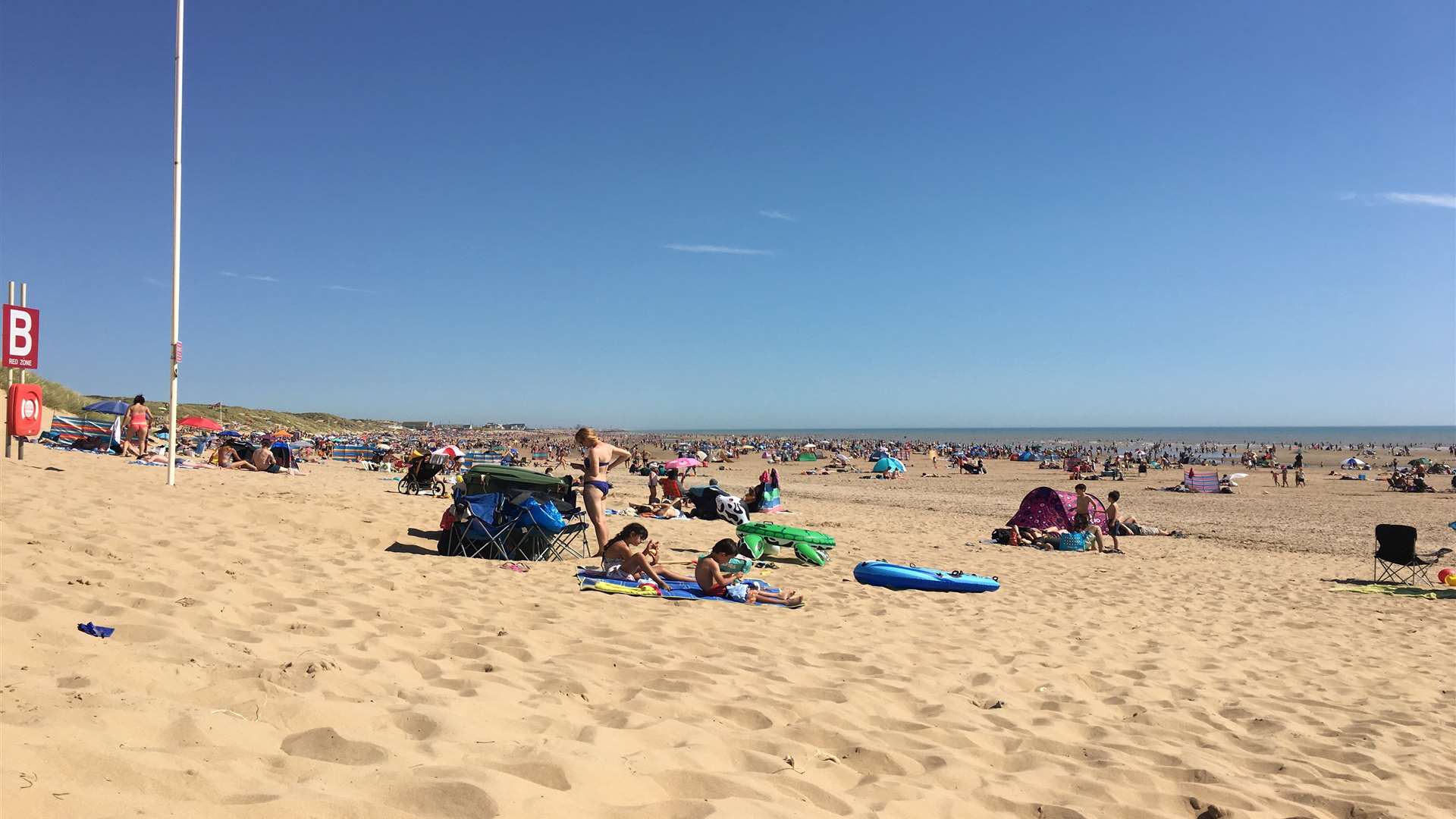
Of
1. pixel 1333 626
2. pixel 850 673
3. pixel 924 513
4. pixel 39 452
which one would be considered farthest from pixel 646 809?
pixel 924 513

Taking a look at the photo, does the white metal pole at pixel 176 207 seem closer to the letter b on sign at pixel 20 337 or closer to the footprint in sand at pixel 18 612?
the letter b on sign at pixel 20 337

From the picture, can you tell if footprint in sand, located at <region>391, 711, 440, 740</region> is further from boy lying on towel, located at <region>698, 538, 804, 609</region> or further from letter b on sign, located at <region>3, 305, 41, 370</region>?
letter b on sign, located at <region>3, 305, 41, 370</region>

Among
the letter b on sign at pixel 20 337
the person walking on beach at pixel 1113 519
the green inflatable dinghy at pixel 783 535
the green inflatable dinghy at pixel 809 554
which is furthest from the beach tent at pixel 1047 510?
the letter b on sign at pixel 20 337

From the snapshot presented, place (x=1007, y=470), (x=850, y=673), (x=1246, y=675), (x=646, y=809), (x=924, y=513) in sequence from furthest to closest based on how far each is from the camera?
1. (x=1007, y=470)
2. (x=924, y=513)
3. (x=1246, y=675)
4. (x=850, y=673)
5. (x=646, y=809)

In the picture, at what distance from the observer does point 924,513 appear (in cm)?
2048

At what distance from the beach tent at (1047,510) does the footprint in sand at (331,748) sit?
1305cm

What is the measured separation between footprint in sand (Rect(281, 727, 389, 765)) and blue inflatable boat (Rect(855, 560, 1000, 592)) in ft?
21.0

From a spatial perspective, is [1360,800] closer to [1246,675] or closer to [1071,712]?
[1071,712]

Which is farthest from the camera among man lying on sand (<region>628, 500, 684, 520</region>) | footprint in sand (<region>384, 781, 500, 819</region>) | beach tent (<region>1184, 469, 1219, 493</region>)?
beach tent (<region>1184, 469, 1219, 493</region>)

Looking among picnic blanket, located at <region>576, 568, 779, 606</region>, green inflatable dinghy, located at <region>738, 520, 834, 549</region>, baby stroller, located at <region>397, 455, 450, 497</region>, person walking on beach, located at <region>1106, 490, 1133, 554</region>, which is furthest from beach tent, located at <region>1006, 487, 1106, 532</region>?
baby stroller, located at <region>397, 455, 450, 497</region>

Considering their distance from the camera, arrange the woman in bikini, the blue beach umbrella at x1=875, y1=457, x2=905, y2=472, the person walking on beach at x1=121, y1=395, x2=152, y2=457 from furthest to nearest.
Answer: the blue beach umbrella at x1=875, y1=457, x2=905, y2=472
the person walking on beach at x1=121, y1=395, x2=152, y2=457
the woman in bikini

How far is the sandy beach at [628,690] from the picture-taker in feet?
8.86

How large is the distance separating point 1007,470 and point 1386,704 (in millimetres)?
37413

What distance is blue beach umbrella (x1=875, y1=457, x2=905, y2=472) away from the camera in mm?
36438
